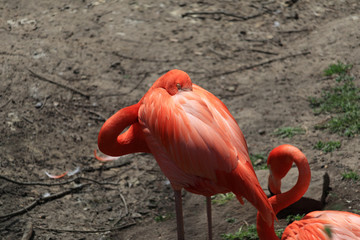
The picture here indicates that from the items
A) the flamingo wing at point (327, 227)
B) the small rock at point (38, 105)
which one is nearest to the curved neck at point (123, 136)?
the flamingo wing at point (327, 227)

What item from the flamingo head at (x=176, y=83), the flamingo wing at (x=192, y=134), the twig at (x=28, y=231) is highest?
the flamingo head at (x=176, y=83)

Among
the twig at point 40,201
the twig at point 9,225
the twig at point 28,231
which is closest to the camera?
the twig at point 28,231

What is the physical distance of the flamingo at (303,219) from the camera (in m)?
3.18

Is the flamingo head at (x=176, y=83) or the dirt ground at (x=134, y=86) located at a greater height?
the flamingo head at (x=176, y=83)

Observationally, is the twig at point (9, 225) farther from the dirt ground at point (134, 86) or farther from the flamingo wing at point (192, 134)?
the flamingo wing at point (192, 134)

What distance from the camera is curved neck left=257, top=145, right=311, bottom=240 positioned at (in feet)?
11.2

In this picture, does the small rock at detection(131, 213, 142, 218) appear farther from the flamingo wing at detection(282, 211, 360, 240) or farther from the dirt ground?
the flamingo wing at detection(282, 211, 360, 240)

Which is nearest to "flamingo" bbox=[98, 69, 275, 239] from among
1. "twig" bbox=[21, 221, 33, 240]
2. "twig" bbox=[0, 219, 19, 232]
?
"twig" bbox=[21, 221, 33, 240]

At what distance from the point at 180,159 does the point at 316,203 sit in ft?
4.67

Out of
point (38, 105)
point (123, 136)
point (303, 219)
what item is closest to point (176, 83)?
point (123, 136)

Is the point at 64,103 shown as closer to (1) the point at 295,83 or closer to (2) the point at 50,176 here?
(2) the point at 50,176

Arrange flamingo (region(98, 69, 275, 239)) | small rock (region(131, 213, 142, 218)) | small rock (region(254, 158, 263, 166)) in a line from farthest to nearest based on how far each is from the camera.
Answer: small rock (region(254, 158, 263, 166)) < small rock (region(131, 213, 142, 218)) < flamingo (region(98, 69, 275, 239))

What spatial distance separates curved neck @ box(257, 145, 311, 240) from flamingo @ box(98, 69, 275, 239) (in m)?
0.29

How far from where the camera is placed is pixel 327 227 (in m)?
3.21
